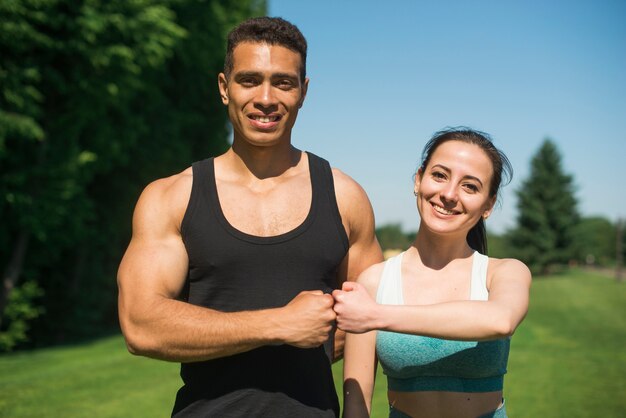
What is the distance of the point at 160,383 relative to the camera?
1051 centimetres

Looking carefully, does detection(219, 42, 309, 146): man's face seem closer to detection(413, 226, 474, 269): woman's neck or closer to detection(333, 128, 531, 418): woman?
detection(333, 128, 531, 418): woman

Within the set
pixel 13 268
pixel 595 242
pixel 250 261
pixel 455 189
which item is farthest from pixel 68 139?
pixel 595 242

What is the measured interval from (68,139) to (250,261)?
14.5 metres

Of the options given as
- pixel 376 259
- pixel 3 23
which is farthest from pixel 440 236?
pixel 3 23

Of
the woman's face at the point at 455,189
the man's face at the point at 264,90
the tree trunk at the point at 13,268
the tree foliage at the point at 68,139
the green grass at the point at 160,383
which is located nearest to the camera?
the woman's face at the point at 455,189

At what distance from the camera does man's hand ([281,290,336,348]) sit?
2.52 m

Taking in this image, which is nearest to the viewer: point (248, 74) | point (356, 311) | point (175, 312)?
point (356, 311)

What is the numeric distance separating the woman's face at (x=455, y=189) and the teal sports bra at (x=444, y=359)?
0.27 meters

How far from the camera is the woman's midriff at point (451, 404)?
2.75m

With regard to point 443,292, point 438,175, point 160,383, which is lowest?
point 160,383

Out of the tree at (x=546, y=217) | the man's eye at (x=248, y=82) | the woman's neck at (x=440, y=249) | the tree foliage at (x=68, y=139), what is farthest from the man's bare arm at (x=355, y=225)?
the tree at (x=546, y=217)

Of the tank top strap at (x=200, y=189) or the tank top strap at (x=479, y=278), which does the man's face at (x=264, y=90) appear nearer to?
the tank top strap at (x=200, y=189)

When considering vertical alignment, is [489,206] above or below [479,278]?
above

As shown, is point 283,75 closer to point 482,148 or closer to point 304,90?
point 304,90
